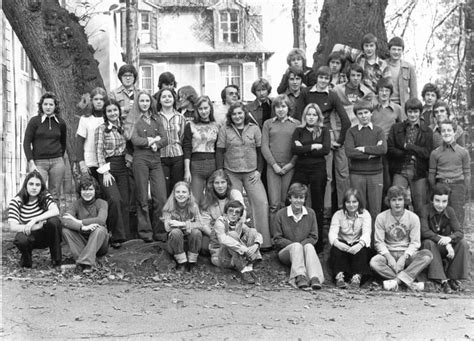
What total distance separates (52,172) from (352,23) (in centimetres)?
515

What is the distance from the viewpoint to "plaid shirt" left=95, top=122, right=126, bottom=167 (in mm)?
Result: 8961

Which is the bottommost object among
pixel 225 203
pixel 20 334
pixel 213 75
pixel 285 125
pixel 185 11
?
pixel 20 334

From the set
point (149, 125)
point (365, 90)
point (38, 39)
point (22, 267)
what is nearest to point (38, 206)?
point (22, 267)

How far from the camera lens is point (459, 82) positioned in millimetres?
16562

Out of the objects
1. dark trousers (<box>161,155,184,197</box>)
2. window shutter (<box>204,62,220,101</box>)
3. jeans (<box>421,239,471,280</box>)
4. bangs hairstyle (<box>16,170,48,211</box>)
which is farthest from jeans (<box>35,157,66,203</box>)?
window shutter (<box>204,62,220,101</box>)

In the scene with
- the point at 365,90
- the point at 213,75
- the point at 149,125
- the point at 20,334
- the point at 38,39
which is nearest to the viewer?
the point at 20,334

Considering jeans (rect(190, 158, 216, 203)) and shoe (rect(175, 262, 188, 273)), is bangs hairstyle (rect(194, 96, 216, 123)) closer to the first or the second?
jeans (rect(190, 158, 216, 203))

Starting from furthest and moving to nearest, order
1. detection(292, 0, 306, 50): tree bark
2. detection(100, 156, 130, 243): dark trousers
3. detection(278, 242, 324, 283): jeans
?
detection(292, 0, 306, 50): tree bark < detection(100, 156, 130, 243): dark trousers < detection(278, 242, 324, 283): jeans

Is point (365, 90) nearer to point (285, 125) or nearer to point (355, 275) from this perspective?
point (285, 125)

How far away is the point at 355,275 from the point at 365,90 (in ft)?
8.48

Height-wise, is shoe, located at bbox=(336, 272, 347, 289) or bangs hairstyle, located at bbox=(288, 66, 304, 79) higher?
bangs hairstyle, located at bbox=(288, 66, 304, 79)

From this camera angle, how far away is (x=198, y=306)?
23.7 ft

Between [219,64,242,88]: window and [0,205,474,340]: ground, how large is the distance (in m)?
30.1

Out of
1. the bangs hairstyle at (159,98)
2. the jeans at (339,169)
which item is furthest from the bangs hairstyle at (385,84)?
the bangs hairstyle at (159,98)
